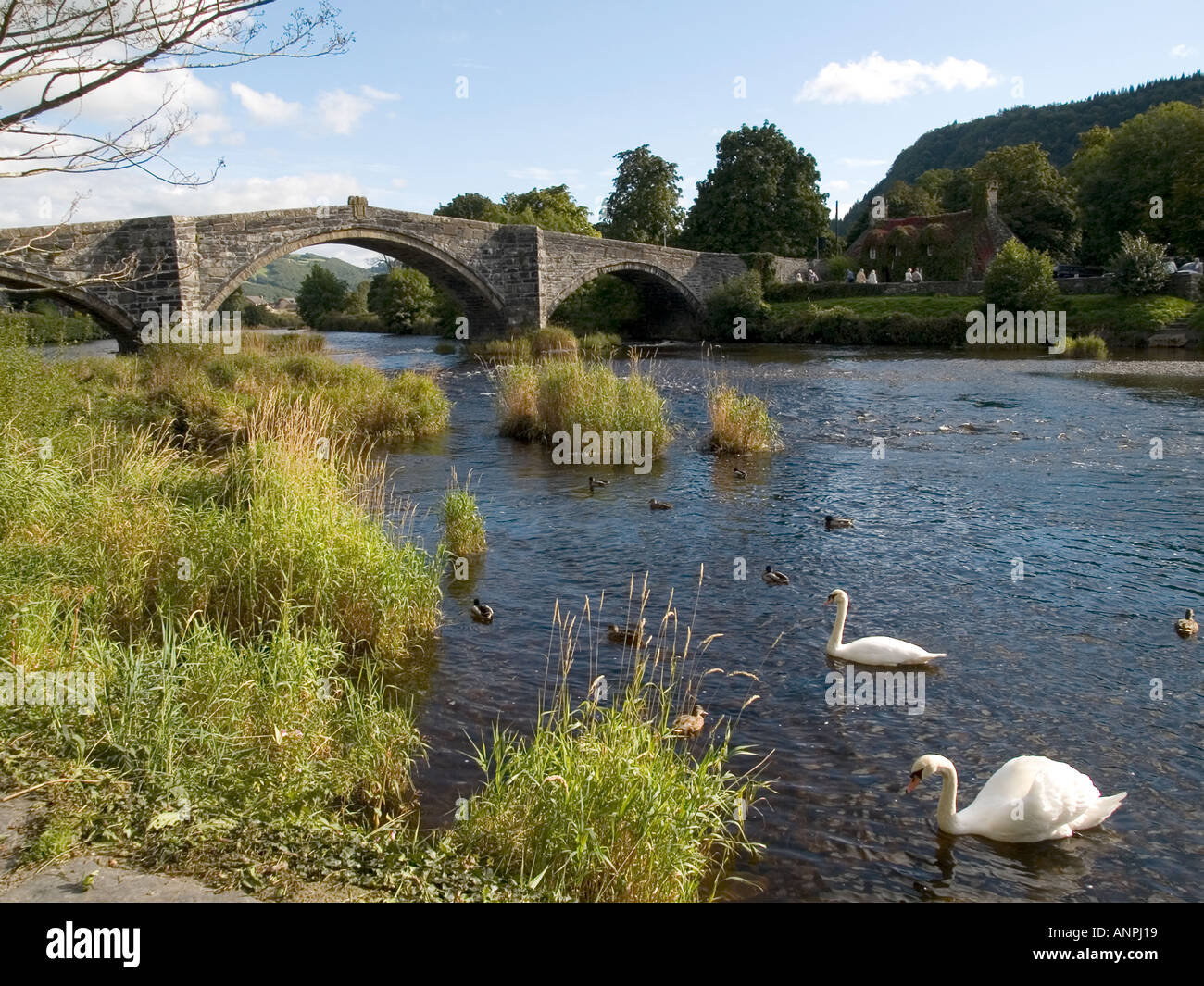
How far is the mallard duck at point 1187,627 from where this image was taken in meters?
8.30

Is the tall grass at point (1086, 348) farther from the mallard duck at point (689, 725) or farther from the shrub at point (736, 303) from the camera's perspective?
the mallard duck at point (689, 725)

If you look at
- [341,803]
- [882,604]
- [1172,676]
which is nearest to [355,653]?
[341,803]

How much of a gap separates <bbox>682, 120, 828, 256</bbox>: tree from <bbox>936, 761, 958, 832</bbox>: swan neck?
56330mm

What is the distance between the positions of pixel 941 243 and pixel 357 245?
107 ft

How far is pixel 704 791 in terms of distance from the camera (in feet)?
16.8

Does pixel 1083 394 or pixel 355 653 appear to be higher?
pixel 1083 394

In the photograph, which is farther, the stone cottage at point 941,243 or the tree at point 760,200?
the tree at point 760,200

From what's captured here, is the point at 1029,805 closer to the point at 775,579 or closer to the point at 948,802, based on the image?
the point at 948,802

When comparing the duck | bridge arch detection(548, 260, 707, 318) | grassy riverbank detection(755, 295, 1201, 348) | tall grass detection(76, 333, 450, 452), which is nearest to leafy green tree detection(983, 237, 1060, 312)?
grassy riverbank detection(755, 295, 1201, 348)

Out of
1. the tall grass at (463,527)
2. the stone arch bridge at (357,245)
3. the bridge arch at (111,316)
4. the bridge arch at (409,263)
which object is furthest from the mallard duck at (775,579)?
the bridge arch at (409,263)

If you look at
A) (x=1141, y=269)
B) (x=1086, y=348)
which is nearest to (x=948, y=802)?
(x=1086, y=348)

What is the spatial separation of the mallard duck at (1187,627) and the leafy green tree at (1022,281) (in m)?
32.5
